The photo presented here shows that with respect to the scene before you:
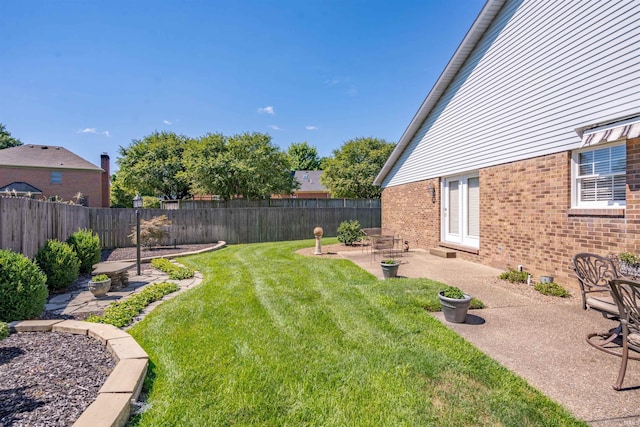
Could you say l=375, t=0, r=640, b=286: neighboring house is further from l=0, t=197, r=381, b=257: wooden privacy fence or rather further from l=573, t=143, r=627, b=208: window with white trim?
l=0, t=197, r=381, b=257: wooden privacy fence

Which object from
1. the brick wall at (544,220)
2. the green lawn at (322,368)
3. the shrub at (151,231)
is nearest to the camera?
the green lawn at (322,368)

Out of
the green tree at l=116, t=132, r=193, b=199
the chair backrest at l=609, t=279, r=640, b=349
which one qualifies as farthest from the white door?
the green tree at l=116, t=132, r=193, b=199

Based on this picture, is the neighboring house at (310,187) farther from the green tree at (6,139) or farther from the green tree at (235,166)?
the green tree at (6,139)

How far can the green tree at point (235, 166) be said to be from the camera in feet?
60.1

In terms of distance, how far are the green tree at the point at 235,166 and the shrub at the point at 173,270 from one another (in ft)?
31.9

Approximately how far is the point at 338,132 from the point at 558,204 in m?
24.8

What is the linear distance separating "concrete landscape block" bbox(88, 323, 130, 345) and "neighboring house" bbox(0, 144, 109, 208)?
91.8ft

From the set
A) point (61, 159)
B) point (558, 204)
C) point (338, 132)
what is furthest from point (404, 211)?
point (61, 159)

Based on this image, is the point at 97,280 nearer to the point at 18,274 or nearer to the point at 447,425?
the point at 18,274

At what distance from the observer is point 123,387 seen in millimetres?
2451

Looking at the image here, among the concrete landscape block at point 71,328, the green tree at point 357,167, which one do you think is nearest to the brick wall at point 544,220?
the concrete landscape block at point 71,328

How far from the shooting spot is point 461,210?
31.3ft

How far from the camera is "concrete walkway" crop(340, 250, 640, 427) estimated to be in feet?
8.21

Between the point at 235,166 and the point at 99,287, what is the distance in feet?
43.4
